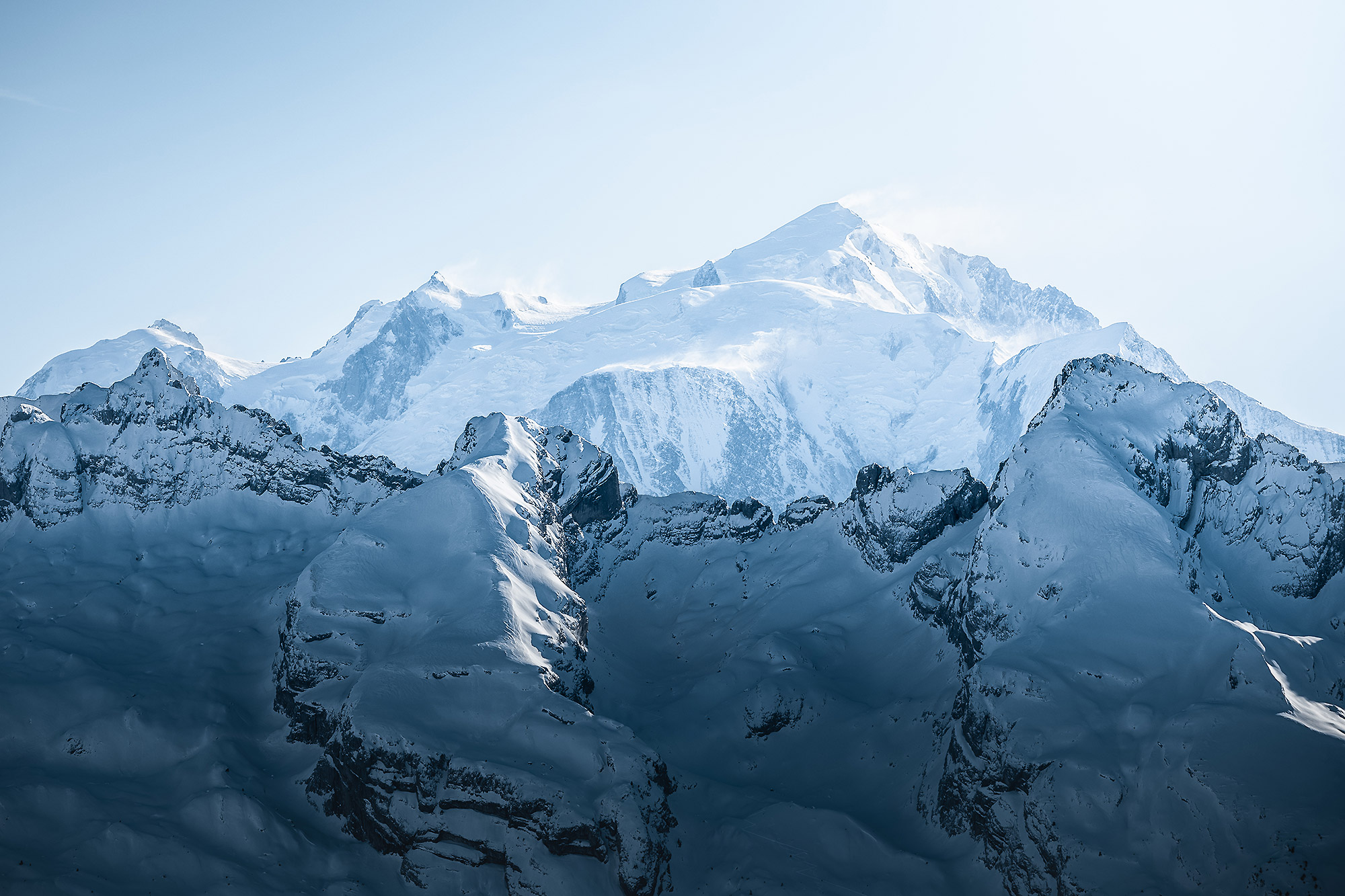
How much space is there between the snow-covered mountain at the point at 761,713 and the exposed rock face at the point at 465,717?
445 millimetres

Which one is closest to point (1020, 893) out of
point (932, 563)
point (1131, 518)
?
point (1131, 518)

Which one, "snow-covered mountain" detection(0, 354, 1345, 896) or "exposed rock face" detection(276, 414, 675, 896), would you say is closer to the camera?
"snow-covered mountain" detection(0, 354, 1345, 896)

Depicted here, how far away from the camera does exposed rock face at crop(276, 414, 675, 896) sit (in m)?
130

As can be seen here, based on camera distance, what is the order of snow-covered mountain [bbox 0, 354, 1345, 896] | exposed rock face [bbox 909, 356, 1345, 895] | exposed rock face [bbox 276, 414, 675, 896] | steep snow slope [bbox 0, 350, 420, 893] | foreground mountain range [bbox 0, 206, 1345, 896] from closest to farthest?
exposed rock face [bbox 909, 356, 1345, 895] → foreground mountain range [bbox 0, 206, 1345, 896] → snow-covered mountain [bbox 0, 354, 1345, 896] → steep snow slope [bbox 0, 350, 420, 893] → exposed rock face [bbox 276, 414, 675, 896]

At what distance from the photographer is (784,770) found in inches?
6289

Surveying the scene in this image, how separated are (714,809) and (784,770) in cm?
1611

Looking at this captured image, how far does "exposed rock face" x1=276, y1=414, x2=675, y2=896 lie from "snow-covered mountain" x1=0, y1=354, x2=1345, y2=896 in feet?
1.46

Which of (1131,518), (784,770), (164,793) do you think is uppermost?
(1131,518)

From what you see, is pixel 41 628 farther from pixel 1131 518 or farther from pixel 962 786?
pixel 1131 518

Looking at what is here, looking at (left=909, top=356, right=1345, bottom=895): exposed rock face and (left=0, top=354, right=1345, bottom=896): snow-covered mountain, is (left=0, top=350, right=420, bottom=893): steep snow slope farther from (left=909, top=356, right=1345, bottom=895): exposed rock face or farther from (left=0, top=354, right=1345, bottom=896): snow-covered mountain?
(left=909, top=356, right=1345, bottom=895): exposed rock face

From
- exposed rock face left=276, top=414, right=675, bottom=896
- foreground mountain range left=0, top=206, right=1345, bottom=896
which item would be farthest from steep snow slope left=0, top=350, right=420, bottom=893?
exposed rock face left=276, top=414, right=675, bottom=896

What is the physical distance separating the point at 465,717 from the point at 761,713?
49458 mm

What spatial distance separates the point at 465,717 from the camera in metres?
140

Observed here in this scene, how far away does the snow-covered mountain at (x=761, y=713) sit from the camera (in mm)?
126312
